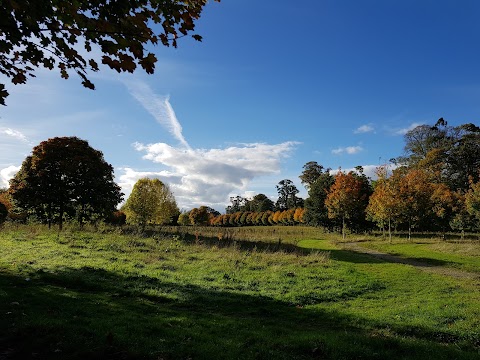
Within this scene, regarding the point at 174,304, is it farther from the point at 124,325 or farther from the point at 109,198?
the point at 109,198

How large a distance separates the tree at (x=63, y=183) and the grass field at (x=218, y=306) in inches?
459

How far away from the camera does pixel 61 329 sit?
24.3ft

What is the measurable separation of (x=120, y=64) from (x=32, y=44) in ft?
5.79

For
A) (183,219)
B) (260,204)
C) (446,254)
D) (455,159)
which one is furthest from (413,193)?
(260,204)

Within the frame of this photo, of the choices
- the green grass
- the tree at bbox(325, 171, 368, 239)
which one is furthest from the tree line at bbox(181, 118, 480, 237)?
the green grass

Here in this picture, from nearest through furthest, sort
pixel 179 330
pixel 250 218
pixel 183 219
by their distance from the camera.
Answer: pixel 179 330 → pixel 183 219 → pixel 250 218

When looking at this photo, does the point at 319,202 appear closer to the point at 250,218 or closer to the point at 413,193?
the point at 413,193

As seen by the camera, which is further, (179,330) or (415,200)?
(415,200)

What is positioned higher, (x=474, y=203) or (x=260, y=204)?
(x=260, y=204)

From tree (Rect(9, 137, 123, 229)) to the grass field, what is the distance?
11.7m

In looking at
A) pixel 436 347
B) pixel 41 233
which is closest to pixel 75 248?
pixel 41 233

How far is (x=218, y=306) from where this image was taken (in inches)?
464

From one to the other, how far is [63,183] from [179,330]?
31643 mm

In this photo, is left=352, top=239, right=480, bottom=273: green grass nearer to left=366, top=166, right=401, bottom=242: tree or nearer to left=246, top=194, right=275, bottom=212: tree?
left=366, top=166, right=401, bottom=242: tree
